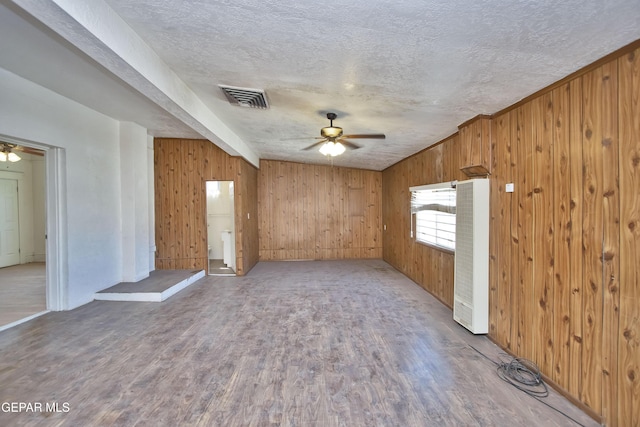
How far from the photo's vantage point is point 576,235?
192 cm

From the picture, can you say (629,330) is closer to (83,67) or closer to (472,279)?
(472,279)

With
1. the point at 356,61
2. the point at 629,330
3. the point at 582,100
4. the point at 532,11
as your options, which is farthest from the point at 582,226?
the point at 356,61

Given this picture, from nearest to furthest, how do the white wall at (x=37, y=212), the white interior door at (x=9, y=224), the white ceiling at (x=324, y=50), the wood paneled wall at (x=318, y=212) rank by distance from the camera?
the white ceiling at (x=324, y=50), the white interior door at (x=9, y=224), the white wall at (x=37, y=212), the wood paneled wall at (x=318, y=212)


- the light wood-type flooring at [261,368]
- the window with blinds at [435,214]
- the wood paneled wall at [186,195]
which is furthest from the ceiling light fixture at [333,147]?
the wood paneled wall at [186,195]

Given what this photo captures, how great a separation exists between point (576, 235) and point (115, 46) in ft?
10.9

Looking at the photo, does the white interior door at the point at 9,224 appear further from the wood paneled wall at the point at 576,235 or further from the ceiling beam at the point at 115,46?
the wood paneled wall at the point at 576,235

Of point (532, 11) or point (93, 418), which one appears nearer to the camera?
point (532, 11)

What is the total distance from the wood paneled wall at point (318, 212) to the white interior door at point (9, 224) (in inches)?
221

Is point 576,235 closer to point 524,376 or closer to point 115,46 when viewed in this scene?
point 524,376

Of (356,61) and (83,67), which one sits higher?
(83,67)

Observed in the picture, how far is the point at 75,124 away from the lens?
3807mm

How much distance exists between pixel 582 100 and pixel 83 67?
4.26 meters

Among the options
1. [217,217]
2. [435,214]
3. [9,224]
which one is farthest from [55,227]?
[435,214]

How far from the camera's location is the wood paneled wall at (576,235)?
160cm
